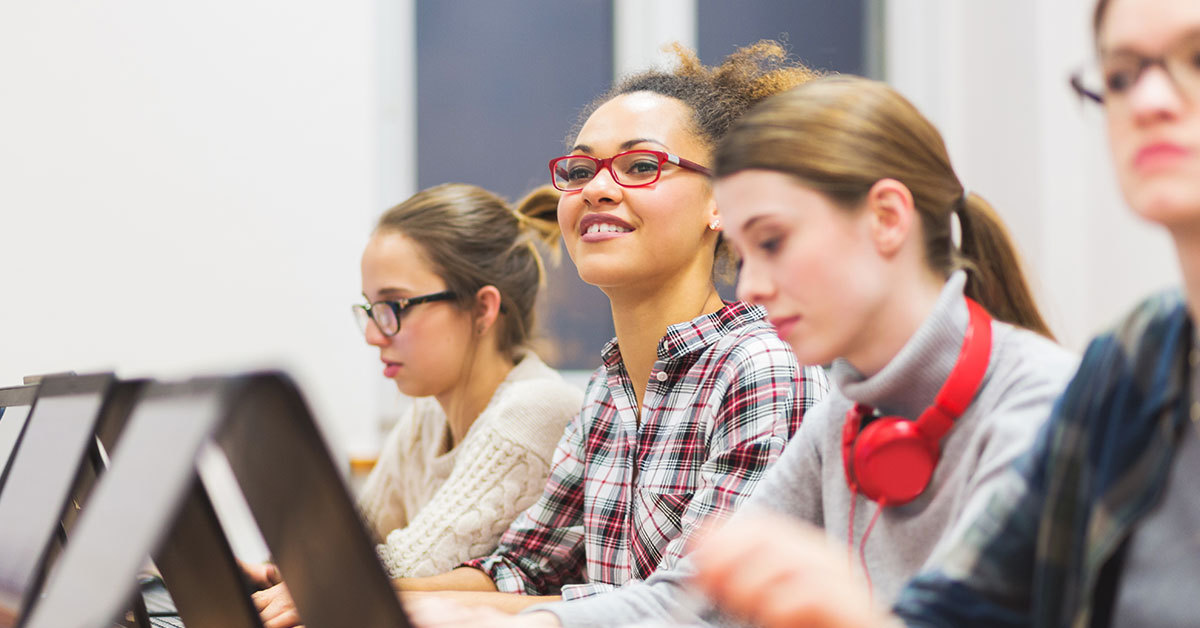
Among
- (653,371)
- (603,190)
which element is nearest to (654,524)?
(653,371)

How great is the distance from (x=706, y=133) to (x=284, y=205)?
1521 mm

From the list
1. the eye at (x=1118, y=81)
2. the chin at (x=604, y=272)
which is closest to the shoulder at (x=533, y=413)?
the chin at (x=604, y=272)

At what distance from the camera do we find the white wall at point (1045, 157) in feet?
7.74

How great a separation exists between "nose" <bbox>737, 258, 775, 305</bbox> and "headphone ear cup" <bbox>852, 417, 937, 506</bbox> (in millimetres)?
126

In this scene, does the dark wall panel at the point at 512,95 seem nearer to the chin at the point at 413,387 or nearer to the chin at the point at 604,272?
the chin at the point at 413,387

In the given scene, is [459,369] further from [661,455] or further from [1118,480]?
[1118,480]

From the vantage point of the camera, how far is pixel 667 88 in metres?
1.47

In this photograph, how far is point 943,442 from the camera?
2.57 ft

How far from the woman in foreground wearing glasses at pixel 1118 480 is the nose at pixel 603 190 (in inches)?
31.6

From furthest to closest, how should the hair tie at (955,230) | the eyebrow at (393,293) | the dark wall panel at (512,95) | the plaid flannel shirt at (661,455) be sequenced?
the dark wall panel at (512,95) → the eyebrow at (393,293) → the plaid flannel shirt at (661,455) → the hair tie at (955,230)

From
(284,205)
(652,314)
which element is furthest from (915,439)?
(284,205)

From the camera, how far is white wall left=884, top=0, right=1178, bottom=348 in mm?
2359

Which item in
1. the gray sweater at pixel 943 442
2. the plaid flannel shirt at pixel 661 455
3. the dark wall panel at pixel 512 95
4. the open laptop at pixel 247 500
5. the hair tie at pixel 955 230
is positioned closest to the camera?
the open laptop at pixel 247 500

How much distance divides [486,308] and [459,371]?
0.12 m
